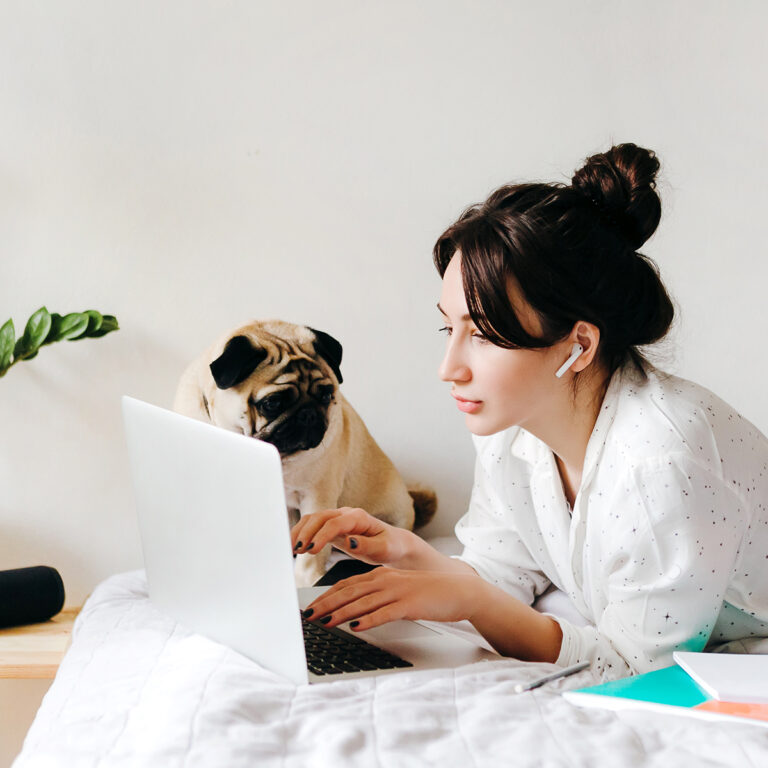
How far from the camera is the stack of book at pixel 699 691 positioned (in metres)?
0.74

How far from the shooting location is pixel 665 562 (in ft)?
3.11

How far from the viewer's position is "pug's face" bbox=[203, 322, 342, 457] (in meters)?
1.19

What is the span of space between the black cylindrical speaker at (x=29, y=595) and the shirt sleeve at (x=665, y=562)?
2.86 ft

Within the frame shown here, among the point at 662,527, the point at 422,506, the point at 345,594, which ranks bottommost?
the point at 422,506

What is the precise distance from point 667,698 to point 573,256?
0.47 metres

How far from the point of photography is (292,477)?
128 centimetres

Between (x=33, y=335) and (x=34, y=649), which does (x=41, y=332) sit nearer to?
(x=33, y=335)

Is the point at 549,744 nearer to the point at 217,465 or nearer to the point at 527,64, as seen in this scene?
the point at 217,465

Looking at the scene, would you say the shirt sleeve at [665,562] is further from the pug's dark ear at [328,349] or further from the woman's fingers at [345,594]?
the pug's dark ear at [328,349]

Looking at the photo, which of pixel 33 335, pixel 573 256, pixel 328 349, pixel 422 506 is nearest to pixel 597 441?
pixel 573 256

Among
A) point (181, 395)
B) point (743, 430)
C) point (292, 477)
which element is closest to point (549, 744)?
point (743, 430)

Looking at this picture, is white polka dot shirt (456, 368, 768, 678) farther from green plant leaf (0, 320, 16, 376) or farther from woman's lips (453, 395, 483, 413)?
green plant leaf (0, 320, 16, 376)

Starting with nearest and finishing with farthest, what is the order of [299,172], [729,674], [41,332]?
[729,674] → [41,332] → [299,172]

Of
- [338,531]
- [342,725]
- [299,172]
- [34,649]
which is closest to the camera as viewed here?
[342,725]
